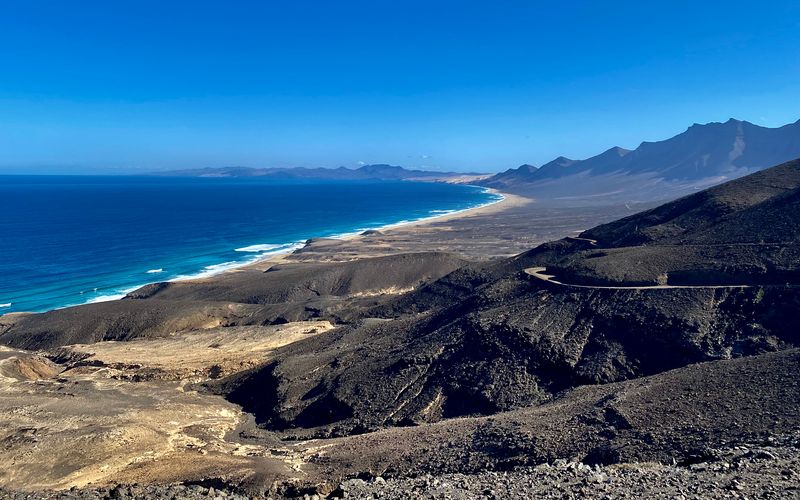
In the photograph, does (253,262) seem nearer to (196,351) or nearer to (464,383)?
(196,351)

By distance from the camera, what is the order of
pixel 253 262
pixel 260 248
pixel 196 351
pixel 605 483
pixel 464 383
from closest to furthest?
pixel 605 483, pixel 464 383, pixel 196 351, pixel 253 262, pixel 260 248

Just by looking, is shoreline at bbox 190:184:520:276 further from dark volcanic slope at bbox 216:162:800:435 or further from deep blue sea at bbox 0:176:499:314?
dark volcanic slope at bbox 216:162:800:435

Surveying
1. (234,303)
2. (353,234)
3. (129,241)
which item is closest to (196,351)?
(234,303)

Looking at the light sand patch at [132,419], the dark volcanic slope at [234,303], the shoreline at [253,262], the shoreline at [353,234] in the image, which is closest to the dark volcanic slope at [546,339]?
the light sand patch at [132,419]

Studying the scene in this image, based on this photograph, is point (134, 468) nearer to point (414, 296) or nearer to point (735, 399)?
point (735, 399)

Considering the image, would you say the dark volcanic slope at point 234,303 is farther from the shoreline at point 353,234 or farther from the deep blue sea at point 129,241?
the deep blue sea at point 129,241

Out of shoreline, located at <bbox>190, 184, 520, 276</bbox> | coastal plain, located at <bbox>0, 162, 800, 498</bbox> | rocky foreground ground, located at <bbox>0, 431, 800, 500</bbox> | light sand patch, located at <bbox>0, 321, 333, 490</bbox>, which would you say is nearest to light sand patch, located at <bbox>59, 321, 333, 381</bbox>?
light sand patch, located at <bbox>0, 321, 333, 490</bbox>
